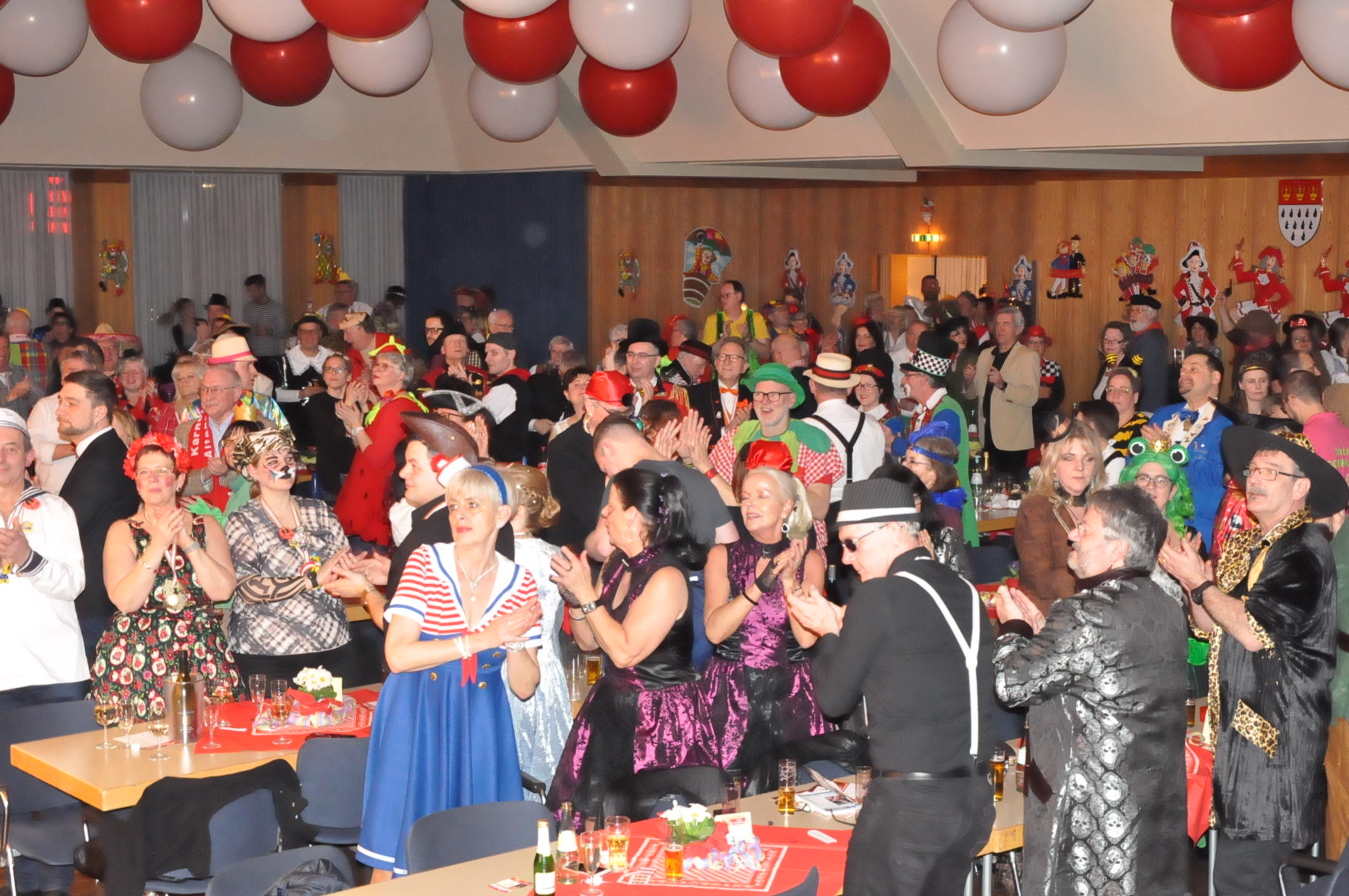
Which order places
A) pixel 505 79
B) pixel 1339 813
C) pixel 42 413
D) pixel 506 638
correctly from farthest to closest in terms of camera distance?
pixel 505 79, pixel 42 413, pixel 1339 813, pixel 506 638

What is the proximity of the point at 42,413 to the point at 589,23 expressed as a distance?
3392mm

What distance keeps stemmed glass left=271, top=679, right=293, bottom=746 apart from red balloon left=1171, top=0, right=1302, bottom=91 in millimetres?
4998

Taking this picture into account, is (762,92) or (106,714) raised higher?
(762,92)

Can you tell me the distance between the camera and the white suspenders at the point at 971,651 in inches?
135

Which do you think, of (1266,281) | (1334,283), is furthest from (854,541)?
(1266,281)

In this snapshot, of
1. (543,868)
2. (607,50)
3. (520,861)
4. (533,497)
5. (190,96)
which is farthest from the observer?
(190,96)

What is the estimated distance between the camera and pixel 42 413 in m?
7.38

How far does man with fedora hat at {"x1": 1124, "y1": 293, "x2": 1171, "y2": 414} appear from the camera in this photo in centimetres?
1066

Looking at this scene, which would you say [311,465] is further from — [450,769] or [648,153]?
[450,769]

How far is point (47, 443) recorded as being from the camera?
24.0 feet

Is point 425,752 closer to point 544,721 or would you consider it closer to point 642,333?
point 544,721

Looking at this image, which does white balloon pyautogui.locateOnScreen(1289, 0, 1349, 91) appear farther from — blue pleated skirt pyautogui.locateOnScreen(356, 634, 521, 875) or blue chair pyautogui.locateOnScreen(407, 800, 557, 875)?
blue chair pyautogui.locateOnScreen(407, 800, 557, 875)

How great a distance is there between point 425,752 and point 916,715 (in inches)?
56.8

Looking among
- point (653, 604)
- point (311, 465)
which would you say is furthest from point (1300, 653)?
point (311, 465)
